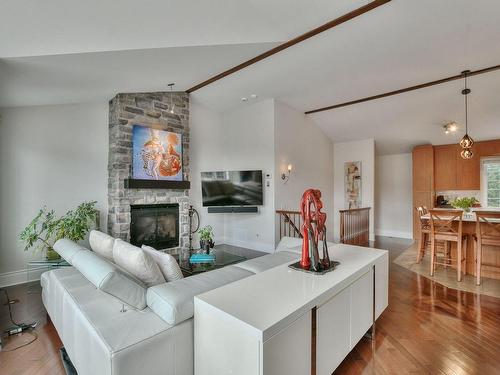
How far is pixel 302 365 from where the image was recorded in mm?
1332

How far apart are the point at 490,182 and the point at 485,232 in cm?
353

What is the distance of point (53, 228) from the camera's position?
3.70 meters

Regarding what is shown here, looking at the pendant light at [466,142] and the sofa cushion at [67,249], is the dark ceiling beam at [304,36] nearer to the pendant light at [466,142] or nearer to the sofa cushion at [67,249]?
the pendant light at [466,142]

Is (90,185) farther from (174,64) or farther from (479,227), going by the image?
(479,227)

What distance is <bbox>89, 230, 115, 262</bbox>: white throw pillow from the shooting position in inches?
89.7

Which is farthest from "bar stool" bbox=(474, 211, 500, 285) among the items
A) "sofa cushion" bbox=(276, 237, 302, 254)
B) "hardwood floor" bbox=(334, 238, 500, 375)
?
"sofa cushion" bbox=(276, 237, 302, 254)

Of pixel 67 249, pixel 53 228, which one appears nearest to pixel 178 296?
pixel 67 249

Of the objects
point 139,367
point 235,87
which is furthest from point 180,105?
point 139,367

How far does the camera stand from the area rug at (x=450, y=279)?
3426mm

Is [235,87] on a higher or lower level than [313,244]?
higher

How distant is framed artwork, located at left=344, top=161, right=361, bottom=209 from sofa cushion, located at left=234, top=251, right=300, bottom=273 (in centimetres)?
513

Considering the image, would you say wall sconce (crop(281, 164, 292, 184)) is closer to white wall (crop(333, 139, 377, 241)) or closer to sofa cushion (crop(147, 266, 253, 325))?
white wall (crop(333, 139, 377, 241))

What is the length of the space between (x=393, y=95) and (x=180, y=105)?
4475mm

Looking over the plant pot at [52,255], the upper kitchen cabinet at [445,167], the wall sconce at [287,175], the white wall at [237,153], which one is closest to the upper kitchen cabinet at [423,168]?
the upper kitchen cabinet at [445,167]
